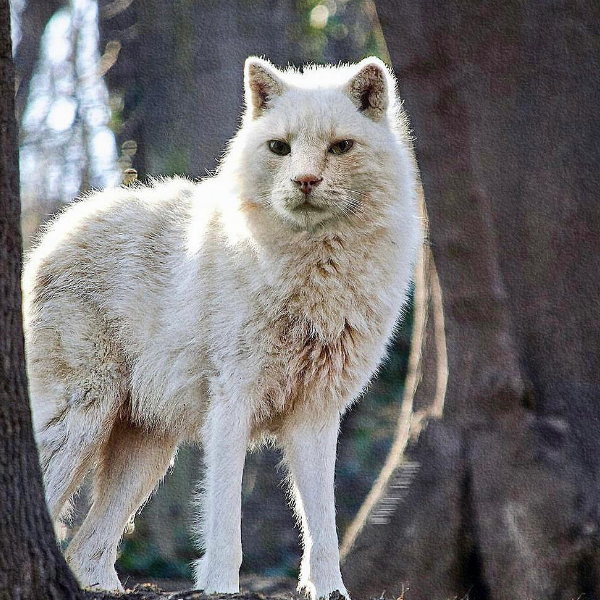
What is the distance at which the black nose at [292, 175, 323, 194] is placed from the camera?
425cm

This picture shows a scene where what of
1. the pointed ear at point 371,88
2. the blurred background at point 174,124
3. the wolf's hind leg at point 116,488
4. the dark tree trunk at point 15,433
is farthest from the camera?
the blurred background at point 174,124

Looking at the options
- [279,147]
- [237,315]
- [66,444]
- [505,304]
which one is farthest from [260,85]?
[66,444]

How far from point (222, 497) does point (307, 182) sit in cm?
140

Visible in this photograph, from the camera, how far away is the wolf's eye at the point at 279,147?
4512 millimetres

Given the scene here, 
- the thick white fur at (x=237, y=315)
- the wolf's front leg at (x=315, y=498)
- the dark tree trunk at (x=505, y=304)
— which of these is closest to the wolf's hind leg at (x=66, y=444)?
the thick white fur at (x=237, y=315)

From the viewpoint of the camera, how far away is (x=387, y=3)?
5652 mm

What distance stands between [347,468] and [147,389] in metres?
6.27

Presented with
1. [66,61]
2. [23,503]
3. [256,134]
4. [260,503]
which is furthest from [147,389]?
[66,61]

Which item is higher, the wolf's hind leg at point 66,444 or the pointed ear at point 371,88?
the pointed ear at point 371,88

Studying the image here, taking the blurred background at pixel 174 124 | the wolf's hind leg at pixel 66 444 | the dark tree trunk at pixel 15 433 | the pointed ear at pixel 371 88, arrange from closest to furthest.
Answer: the dark tree trunk at pixel 15 433 → the pointed ear at pixel 371 88 → the wolf's hind leg at pixel 66 444 → the blurred background at pixel 174 124

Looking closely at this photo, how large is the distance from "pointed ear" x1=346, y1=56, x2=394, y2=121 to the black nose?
58 cm

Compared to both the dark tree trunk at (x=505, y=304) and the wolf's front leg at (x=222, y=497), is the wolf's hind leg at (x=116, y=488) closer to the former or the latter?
the wolf's front leg at (x=222, y=497)

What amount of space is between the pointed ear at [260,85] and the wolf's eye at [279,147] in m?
0.34

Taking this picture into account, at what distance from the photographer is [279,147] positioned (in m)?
4.53
